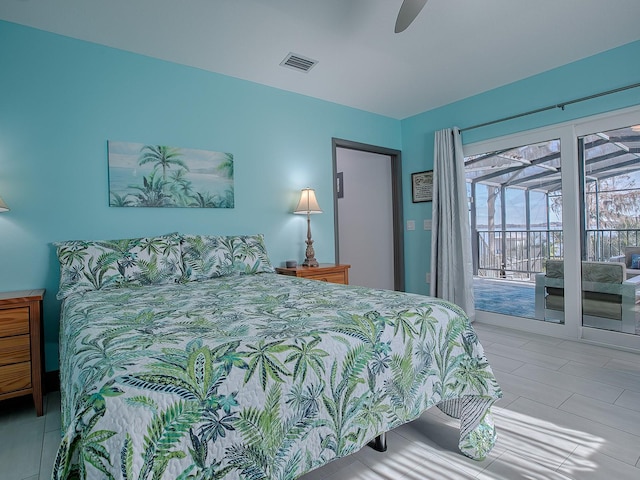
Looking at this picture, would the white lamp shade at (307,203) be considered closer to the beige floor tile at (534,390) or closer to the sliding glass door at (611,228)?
the beige floor tile at (534,390)

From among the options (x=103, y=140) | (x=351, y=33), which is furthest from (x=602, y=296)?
(x=103, y=140)

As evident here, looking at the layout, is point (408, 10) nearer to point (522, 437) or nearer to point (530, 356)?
point (522, 437)

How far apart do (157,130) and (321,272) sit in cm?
190

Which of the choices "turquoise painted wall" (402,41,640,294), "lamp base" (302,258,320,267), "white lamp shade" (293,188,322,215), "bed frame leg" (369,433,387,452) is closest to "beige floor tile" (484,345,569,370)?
"turquoise painted wall" (402,41,640,294)

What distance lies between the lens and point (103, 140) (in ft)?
8.80

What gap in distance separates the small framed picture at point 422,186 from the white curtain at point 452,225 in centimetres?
26

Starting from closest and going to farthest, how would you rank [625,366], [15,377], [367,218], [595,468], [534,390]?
1. [595,468]
2. [15,377]
3. [534,390]
4. [625,366]
5. [367,218]

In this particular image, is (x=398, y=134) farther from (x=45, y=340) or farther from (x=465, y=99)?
(x=45, y=340)

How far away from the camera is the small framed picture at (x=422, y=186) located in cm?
430

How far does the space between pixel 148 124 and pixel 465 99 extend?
3287 mm

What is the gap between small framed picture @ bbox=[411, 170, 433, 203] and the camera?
4301 millimetres

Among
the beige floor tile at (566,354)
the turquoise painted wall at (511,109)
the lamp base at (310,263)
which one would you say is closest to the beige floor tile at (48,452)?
the lamp base at (310,263)

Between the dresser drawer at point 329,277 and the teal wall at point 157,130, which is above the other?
the teal wall at point 157,130

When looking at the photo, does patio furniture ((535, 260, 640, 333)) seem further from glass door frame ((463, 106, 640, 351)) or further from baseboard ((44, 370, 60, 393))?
baseboard ((44, 370, 60, 393))
